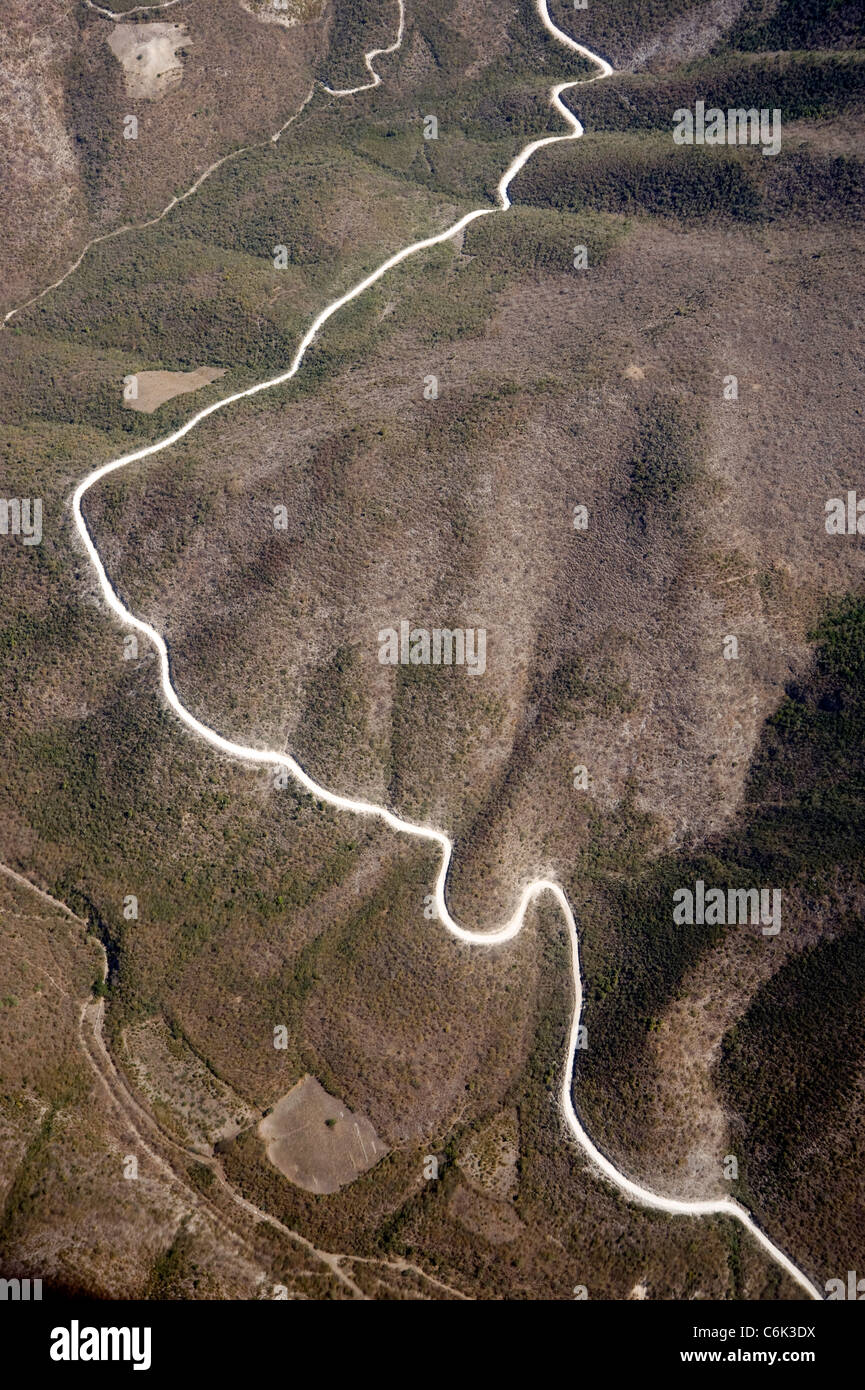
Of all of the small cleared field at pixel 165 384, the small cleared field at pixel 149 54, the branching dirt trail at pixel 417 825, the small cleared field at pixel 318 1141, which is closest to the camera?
the small cleared field at pixel 318 1141

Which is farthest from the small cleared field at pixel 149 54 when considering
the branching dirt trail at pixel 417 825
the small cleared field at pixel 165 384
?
the small cleared field at pixel 165 384

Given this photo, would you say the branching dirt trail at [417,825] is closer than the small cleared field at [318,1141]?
No

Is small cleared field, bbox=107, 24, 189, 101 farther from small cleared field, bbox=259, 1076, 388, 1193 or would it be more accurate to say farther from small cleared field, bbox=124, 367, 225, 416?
small cleared field, bbox=259, 1076, 388, 1193

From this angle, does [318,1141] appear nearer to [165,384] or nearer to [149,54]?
[165,384]

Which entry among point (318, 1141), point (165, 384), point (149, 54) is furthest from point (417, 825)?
point (149, 54)

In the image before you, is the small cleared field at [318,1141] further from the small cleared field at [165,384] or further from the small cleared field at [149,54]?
the small cleared field at [149,54]

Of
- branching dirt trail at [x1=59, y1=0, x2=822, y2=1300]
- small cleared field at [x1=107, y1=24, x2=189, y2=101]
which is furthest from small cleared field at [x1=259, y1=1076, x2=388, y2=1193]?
small cleared field at [x1=107, y1=24, x2=189, y2=101]

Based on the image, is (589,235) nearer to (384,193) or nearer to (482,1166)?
(384,193)
